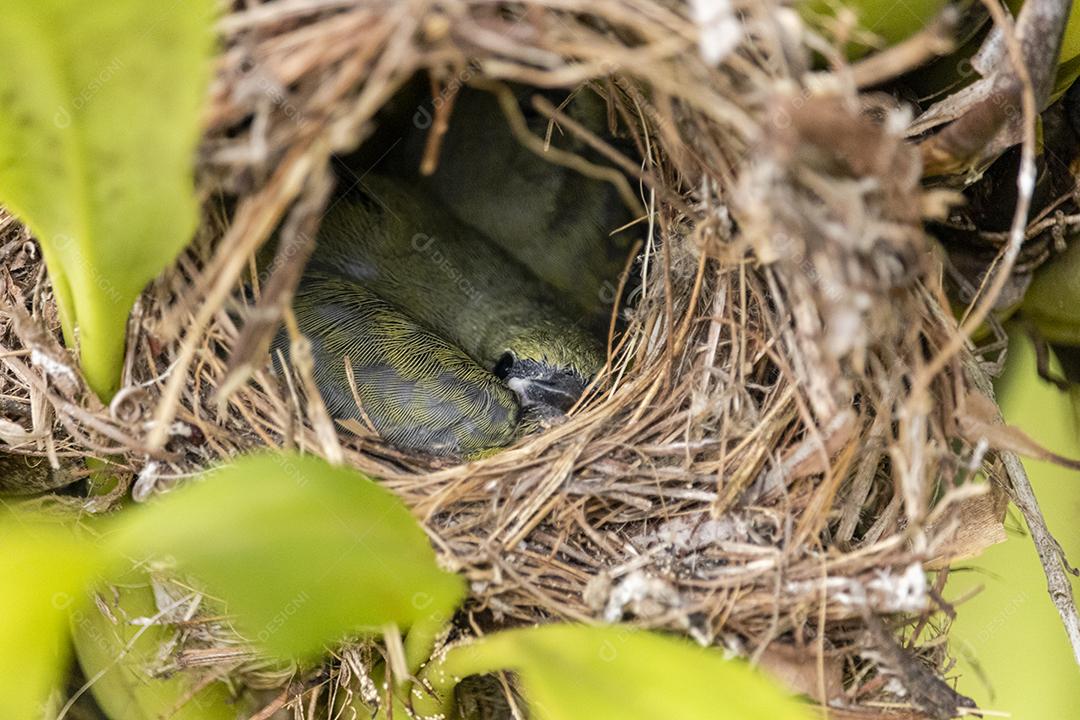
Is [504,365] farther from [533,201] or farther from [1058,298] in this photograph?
[1058,298]

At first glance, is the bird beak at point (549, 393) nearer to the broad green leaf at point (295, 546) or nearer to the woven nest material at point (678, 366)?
the woven nest material at point (678, 366)

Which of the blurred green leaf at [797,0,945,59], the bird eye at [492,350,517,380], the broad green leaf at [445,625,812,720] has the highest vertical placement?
the blurred green leaf at [797,0,945,59]

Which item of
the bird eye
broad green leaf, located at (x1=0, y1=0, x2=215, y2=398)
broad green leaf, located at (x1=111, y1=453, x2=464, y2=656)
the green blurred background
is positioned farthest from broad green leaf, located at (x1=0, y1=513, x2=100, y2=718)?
the green blurred background

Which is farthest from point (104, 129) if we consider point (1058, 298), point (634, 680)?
point (1058, 298)

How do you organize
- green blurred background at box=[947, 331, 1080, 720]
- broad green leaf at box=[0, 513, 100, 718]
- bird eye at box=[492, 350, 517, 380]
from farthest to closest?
1. bird eye at box=[492, 350, 517, 380]
2. green blurred background at box=[947, 331, 1080, 720]
3. broad green leaf at box=[0, 513, 100, 718]

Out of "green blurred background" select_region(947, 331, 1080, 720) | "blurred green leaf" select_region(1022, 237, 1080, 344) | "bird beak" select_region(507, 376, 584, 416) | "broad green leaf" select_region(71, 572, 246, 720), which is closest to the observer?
"broad green leaf" select_region(71, 572, 246, 720)

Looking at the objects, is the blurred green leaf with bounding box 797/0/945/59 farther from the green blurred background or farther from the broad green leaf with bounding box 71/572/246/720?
the broad green leaf with bounding box 71/572/246/720

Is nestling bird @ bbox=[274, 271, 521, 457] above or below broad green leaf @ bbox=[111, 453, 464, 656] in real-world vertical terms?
below
